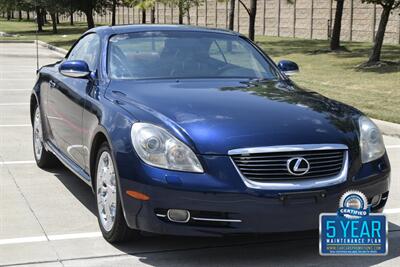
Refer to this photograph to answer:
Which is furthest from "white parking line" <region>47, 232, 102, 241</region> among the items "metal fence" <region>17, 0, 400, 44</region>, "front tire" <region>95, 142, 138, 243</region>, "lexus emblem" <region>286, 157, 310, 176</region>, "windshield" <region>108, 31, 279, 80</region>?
"metal fence" <region>17, 0, 400, 44</region>

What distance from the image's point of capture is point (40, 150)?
7219mm

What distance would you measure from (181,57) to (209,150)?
1.83 metres

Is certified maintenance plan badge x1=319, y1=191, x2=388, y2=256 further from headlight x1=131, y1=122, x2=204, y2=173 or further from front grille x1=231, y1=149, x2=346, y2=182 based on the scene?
headlight x1=131, y1=122, x2=204, y2=173

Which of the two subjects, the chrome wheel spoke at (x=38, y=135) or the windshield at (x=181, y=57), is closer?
the windshield at (x=181, y=57)

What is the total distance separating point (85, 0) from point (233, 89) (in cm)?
4017

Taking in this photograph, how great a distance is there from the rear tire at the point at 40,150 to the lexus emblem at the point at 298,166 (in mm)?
3703

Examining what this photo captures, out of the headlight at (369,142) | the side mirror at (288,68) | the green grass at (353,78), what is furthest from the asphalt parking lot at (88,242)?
the green grass at (353,78)

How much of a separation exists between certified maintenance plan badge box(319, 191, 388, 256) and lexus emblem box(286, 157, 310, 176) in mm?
A: 316

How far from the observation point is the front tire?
4.48m

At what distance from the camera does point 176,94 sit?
486 centimetres

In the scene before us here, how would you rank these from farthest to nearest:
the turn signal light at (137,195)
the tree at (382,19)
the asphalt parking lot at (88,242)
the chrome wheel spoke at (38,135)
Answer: the tree at (382,19) < the chrome wheel spoke at (38,135) < the asphalt parking lot at (88,242) < the turn signal light at (137,195)

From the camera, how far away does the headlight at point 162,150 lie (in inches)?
160

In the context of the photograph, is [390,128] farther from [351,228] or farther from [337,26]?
[337,26]

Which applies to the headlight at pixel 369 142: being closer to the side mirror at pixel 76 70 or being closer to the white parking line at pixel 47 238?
the white parking line at pixel 47 238
